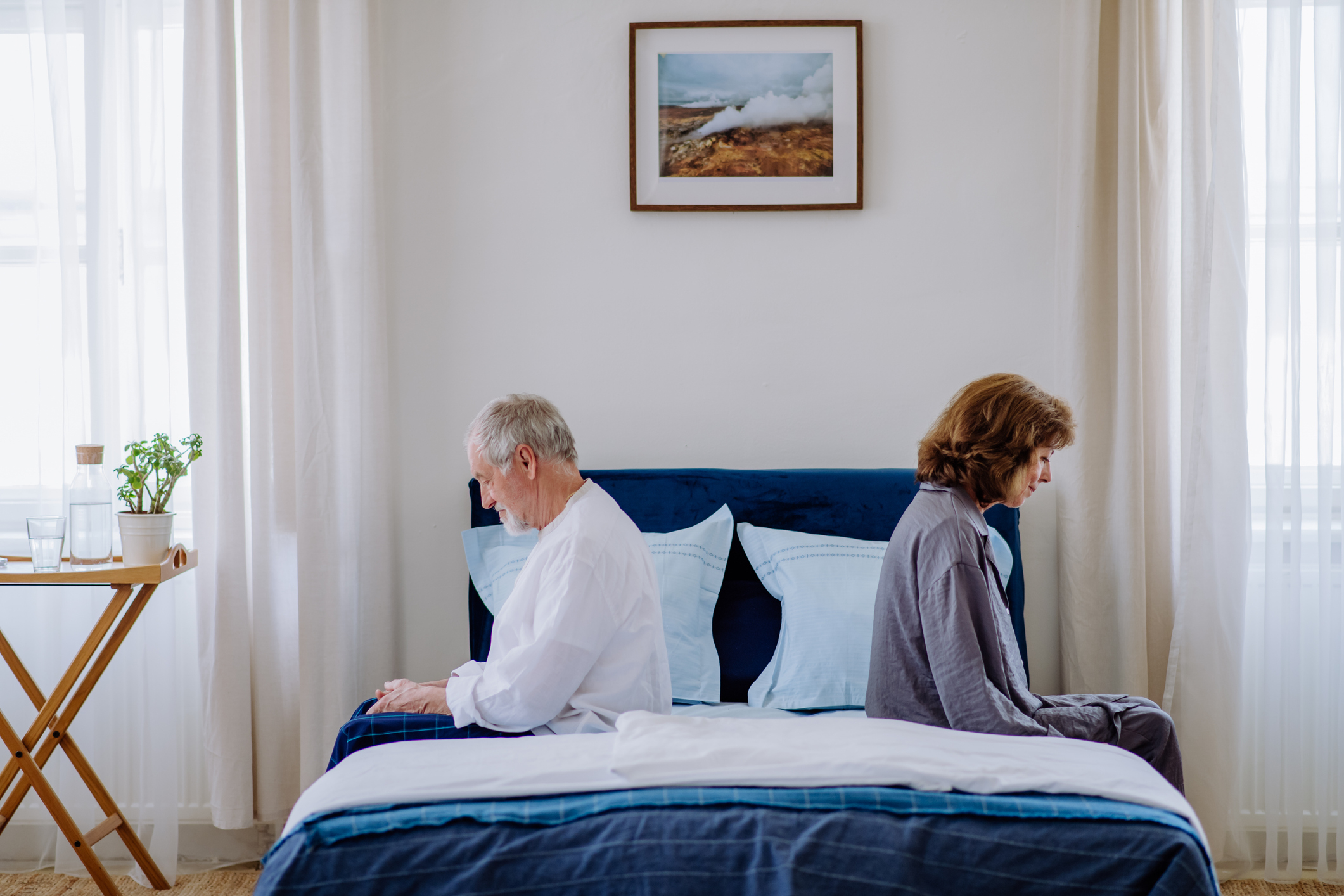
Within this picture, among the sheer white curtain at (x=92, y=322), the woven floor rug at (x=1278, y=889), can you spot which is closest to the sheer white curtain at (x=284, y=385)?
the sheer white curtain at (x=92, y=322)

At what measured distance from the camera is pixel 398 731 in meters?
1.92

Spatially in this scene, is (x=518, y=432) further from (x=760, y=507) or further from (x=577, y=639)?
(x=760, y=507)

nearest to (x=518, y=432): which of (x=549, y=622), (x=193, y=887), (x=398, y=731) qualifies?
(x=549, y=622)

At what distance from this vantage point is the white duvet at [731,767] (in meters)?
1.43

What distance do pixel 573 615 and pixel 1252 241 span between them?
87.6 inches

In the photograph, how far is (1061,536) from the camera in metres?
2.89

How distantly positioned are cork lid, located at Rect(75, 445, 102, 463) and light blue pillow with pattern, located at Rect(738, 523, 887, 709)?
177 cm

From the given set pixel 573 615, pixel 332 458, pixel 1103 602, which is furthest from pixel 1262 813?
pixel 332 458

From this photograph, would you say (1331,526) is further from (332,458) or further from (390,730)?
(332,458)

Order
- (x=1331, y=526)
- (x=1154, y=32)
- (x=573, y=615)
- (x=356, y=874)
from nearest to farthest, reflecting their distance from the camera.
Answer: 1. (x=356, y=874)
2. (x=573, y=615)
3. (x=1331, y=526)
4. (x=1154, y=32)

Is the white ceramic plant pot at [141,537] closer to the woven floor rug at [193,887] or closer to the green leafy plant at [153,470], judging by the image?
the green leafy plant at [153,470]

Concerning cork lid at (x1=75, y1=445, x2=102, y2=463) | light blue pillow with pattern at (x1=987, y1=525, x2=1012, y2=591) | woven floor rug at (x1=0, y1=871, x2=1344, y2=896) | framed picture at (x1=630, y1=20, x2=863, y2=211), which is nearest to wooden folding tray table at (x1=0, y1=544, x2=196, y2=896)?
woven floor rug at (x1=0, y1=871, x2=1344, y2=896)

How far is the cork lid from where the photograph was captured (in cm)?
244

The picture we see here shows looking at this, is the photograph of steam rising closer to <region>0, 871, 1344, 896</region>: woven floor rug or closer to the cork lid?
the cork lid
